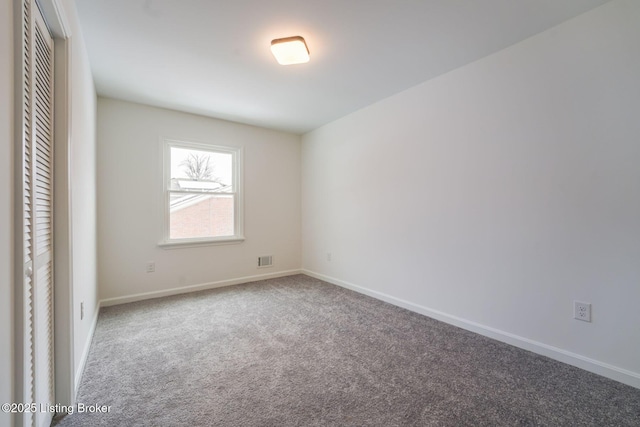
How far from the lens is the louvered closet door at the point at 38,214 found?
3.59 ft

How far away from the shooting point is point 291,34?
2.19 metres

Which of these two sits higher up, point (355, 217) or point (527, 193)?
point (527, 193)

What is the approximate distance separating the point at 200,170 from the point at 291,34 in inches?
96.2

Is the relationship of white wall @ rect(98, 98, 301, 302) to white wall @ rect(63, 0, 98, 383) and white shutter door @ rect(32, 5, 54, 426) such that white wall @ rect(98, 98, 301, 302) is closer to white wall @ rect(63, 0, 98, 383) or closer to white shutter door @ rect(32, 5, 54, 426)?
white wall @ rect(63, 0, 98, 383)

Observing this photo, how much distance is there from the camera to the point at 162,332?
2584 millimetres

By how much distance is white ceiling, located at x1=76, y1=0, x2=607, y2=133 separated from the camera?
1.91 meters

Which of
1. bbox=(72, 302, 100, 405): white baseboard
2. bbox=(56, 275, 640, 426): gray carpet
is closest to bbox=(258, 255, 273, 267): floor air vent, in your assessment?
bbox=(56, 275, 640, 426): gray carpet

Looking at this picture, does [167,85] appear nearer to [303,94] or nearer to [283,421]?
[303,94]

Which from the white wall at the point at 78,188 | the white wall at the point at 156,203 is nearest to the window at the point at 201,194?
the white wall at the point at 156,203

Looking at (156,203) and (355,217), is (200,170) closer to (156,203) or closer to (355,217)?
(156,203)
